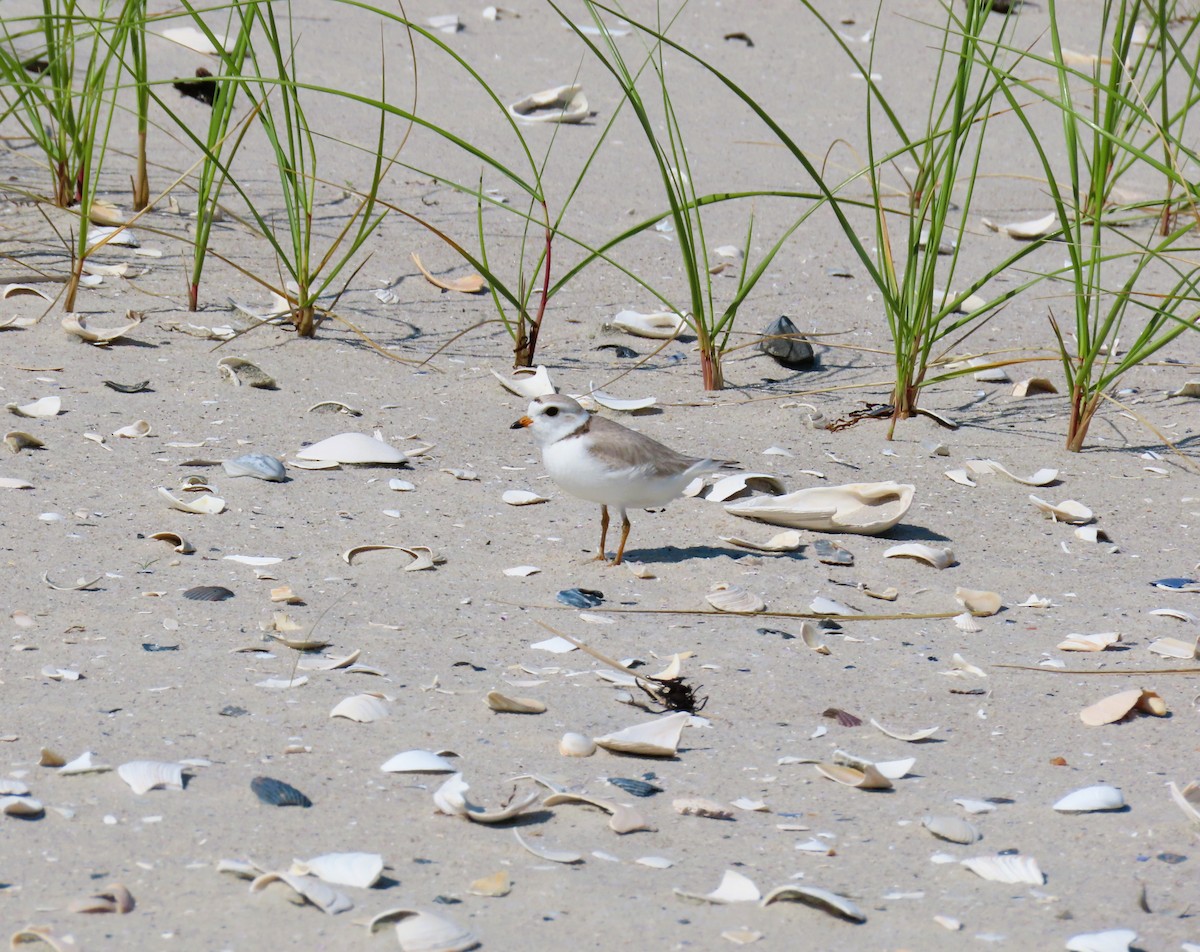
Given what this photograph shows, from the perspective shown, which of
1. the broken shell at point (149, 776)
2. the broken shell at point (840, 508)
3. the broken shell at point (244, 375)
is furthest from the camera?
the broken shell at point (244, 375)

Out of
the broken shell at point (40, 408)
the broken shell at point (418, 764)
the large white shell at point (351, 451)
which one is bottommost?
the broken shell at point (418, 764)

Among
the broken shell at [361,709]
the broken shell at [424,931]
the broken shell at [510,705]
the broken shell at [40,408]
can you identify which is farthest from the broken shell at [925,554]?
the broken shell at [40,408]

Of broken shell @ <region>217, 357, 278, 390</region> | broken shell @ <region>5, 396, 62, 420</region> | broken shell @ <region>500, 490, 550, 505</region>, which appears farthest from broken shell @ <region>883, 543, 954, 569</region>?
broken shell @ <region>5, 396, 62, 420</region>

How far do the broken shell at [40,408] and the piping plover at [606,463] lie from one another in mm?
1371

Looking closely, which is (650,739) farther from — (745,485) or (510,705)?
(745,485)

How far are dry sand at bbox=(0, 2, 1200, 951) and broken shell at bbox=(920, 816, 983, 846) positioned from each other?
0.02m

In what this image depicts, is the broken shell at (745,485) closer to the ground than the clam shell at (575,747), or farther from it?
farther from it

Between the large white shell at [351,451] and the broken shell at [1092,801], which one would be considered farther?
the large white shell at [351,451]

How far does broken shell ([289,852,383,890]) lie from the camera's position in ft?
6.34

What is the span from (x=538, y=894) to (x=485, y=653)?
842 mm

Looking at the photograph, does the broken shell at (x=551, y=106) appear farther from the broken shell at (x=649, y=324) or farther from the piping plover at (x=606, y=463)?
the piping plover at (x=606, y=463)

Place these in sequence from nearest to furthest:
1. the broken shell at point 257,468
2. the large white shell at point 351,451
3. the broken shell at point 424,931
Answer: the broken shell at point 424,931 < the broken shell at point 257,468 < the large white shell at point 351,451

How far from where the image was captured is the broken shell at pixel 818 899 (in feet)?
6.28

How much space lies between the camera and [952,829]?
2154mm
